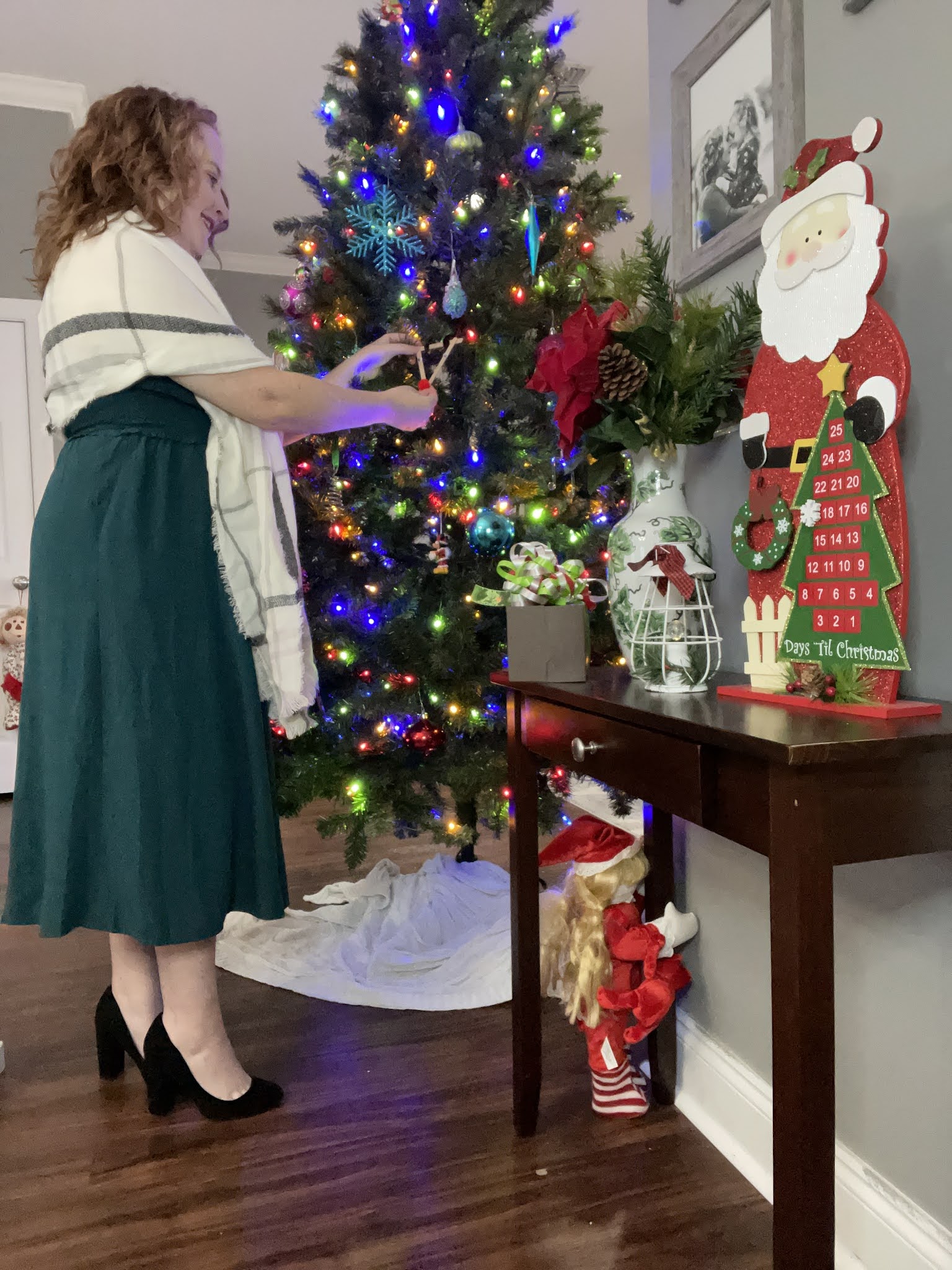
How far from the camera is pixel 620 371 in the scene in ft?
3.38

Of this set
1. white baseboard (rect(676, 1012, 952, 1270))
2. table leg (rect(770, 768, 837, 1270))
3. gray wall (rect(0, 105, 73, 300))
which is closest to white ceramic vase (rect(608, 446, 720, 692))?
table leg (rect(770, 768, 837, 1270))

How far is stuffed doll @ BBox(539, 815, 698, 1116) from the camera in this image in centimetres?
127

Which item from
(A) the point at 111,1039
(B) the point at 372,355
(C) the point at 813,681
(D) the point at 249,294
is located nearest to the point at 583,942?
(C) the point at 813,681

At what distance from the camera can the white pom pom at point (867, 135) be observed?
770mm

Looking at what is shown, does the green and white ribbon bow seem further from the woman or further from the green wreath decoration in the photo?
the woman

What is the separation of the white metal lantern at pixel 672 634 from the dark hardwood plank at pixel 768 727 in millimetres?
26

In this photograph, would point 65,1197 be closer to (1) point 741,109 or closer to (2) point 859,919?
(2) point 859,919

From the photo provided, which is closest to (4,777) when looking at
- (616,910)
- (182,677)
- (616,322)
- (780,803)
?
(182,677)

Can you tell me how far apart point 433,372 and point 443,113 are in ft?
1.83

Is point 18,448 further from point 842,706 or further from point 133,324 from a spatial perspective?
point 842,706

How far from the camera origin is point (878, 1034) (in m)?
0.95

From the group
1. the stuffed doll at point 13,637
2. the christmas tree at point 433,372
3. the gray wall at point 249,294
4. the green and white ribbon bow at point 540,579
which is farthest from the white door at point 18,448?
the green and white ribbon bow at point 540,579

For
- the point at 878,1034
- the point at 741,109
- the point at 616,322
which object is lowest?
the point at 878,1034

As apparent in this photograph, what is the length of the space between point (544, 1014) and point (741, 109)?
5.05 feet
